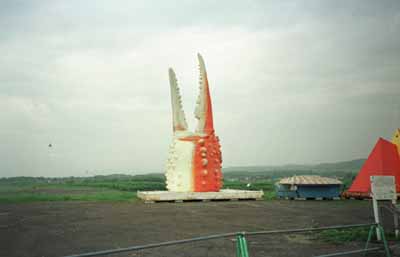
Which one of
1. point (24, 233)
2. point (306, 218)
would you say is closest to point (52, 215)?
point (24, 233)

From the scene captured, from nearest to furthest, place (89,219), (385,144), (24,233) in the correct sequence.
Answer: (24,233) < (89,219) < (385,144)

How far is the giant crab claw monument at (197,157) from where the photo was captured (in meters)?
21.5

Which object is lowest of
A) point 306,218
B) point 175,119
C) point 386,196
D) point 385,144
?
point 306,218

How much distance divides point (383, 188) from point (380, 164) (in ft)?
41.9

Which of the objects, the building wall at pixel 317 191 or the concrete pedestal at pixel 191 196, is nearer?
the concrete pedestal at pixel 191 196

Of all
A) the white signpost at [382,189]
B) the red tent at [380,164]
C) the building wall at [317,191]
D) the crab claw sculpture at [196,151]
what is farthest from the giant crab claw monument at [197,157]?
the white signpost at [382,189]

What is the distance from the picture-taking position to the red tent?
69.5ft

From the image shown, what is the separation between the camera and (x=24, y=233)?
33.5 ft

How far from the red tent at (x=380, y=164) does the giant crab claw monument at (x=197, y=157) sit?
5847 millimetres

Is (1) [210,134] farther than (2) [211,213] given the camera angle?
Yes

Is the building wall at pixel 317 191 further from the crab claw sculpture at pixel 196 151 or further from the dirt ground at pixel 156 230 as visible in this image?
the dirt ground at pixel 156 230

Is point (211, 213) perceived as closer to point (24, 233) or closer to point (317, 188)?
point (24, 233)

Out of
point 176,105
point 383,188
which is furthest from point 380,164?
point 383,188

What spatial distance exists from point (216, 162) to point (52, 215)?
1024 cm
